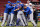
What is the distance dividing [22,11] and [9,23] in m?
1.03

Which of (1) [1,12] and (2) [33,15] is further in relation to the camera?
(1) [1,12]

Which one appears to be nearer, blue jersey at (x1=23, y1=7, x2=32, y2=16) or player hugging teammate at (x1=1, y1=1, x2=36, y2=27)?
player hugging teammate at (x1=1, y1=1, x2=36, y2=27)

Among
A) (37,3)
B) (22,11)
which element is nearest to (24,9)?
(22,11)

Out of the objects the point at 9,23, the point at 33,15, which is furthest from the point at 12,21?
the point at 33,15

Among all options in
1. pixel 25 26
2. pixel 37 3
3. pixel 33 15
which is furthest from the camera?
pixel 37 3

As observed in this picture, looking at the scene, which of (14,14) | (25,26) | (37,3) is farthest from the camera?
(37,3)

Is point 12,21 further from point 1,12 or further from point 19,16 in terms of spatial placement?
point 1,12

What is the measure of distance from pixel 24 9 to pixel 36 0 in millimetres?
7228

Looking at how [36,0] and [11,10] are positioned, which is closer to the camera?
[11,10]

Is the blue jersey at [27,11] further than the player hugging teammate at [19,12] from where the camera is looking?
Yes

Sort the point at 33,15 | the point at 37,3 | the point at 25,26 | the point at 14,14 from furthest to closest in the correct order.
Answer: the point at 37,3, the point at 33,15, the point at 14,14, the point at 25,26

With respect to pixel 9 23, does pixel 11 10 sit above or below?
above

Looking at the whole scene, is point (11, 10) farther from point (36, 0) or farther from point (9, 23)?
point (36, 0)

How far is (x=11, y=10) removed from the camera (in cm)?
907
